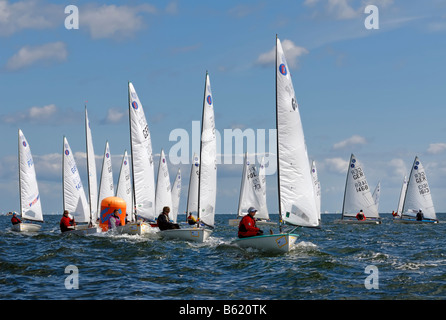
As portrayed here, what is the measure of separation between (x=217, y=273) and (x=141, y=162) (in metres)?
15.6

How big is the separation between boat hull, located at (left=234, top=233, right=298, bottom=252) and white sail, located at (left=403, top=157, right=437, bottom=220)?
122ft

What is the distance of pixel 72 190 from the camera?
36531 mm

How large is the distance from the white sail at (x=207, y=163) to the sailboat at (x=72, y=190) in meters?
12.1

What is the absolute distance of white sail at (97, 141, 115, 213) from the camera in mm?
44781

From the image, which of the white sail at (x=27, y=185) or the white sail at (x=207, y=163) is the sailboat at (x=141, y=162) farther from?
the white sail at (x=27, y=185)

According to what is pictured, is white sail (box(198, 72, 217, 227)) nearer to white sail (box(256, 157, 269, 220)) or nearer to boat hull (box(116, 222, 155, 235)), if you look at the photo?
boat hull (box(116, 222, 155, 235))

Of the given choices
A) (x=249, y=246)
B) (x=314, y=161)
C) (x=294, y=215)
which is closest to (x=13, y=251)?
(x=249, y=246)

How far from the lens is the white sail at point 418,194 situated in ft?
171

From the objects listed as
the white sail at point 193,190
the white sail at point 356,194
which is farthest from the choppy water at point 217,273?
the white sail at point 356,194

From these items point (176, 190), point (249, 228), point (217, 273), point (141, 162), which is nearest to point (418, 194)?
point (176, 190)

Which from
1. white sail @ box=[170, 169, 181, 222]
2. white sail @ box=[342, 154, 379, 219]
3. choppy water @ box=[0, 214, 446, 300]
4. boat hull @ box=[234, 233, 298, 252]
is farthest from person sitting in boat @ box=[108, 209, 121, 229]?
white sail @ box=[170, 169, 181, 222]

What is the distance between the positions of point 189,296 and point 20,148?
29.4 metres
